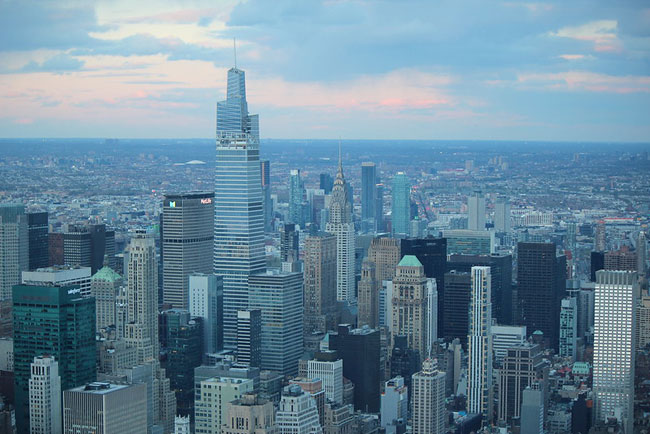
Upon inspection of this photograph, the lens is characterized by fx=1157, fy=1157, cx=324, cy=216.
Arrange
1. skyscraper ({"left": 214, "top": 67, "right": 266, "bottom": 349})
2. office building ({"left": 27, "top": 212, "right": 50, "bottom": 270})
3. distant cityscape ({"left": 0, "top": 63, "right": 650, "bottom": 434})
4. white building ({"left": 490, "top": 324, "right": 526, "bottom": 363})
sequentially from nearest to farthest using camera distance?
distant cityscape ({"left": 0, "top": 63, "right": 650, "bottom": 434}) → white building ({"left": 490, "top": 324, "right": 526, "bottom": 363}) → office building ({"left": 27, "top": 212, "right": 50, "bottom": 270}) → skyscraper ({"left": 214, "top": 67, "right": 266, "bottom": 349})

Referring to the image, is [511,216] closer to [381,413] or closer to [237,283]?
[237,283]

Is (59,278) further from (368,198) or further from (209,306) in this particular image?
(368,198)

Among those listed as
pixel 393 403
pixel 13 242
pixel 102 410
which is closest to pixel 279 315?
pixel 393 403

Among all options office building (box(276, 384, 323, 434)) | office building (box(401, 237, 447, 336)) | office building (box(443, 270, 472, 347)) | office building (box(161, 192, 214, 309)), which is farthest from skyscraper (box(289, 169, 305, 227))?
office building (box(276, 384, 323, 434))

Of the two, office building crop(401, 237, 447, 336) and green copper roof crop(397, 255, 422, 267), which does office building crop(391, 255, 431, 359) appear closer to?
green copper roof crop(397, 255, 422, 267)

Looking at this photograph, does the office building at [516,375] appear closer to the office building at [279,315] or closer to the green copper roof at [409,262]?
the office building at [279,315]
